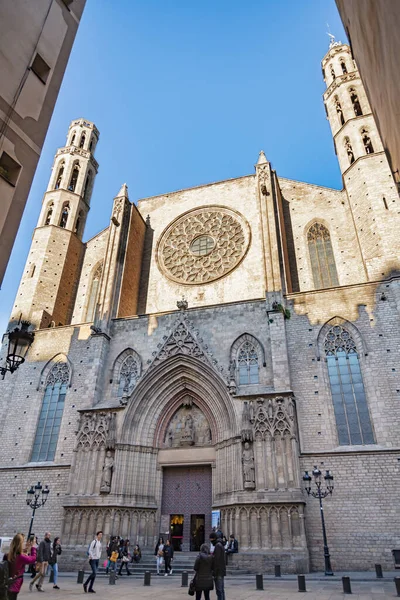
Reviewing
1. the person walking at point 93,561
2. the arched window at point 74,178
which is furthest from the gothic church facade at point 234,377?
the person walking at point 93,561

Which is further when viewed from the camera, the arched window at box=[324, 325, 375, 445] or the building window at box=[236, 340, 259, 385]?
the building window at box=[236, 340, 259, 385]

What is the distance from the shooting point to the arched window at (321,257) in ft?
65.0

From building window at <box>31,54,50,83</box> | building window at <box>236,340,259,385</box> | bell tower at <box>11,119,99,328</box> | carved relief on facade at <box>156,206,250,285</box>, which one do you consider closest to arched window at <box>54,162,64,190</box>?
bell tower at <box>11,119,99,328</box>

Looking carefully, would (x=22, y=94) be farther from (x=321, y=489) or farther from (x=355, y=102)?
(x=355, y=102)

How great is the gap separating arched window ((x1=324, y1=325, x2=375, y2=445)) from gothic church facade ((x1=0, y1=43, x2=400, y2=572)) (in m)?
0.05

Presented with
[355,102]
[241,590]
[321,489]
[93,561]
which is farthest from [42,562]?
[355,102]

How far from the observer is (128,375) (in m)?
18.0

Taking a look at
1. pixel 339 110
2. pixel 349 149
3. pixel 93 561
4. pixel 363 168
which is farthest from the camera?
pixel 339 110

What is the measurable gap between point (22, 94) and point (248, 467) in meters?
12.4

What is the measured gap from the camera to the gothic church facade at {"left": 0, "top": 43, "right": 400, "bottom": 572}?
44.2ft

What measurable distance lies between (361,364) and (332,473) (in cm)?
401

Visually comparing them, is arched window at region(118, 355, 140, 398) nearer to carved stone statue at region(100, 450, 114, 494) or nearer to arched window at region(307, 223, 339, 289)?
carved stone statue at region(100, 450, 114, 494)

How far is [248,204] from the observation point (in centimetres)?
2330

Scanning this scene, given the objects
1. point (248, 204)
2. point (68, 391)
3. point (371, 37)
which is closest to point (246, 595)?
point (371, 37)
